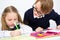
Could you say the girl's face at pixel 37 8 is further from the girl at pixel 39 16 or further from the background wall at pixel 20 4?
the background wall at pixel 20 4

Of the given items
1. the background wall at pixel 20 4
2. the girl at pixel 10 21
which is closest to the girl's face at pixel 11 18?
the girl at pixel 10 21

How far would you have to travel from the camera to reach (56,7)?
4.51ft

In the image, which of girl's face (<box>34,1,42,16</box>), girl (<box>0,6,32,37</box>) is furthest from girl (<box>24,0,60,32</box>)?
girl (<box>0,6,32,37</box>)

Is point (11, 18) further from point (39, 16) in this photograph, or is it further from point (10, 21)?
point (39, 16)

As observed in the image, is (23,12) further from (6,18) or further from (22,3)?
(6,18)

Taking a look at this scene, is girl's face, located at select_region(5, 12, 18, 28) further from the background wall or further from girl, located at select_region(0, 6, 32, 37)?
the background wall

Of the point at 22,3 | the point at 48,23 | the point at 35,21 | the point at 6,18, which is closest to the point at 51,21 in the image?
the point at 48,23

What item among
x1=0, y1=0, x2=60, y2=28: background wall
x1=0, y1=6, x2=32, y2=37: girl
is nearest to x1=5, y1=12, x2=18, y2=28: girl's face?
x1=0, y1=6, x2=32, y2=37: girl

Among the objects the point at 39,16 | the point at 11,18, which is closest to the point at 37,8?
the point at 39,16

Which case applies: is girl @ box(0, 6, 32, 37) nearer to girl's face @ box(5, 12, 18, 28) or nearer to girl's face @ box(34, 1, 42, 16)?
girl's face @ box(5, 12, 18, 28)

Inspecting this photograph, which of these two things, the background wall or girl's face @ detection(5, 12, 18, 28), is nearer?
girl's face @ detection(5, 12, 18, 28)

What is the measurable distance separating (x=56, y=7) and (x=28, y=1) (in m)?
0.27

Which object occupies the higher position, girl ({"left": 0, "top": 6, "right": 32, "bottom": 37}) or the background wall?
the background wall

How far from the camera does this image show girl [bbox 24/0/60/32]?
1.13 m
